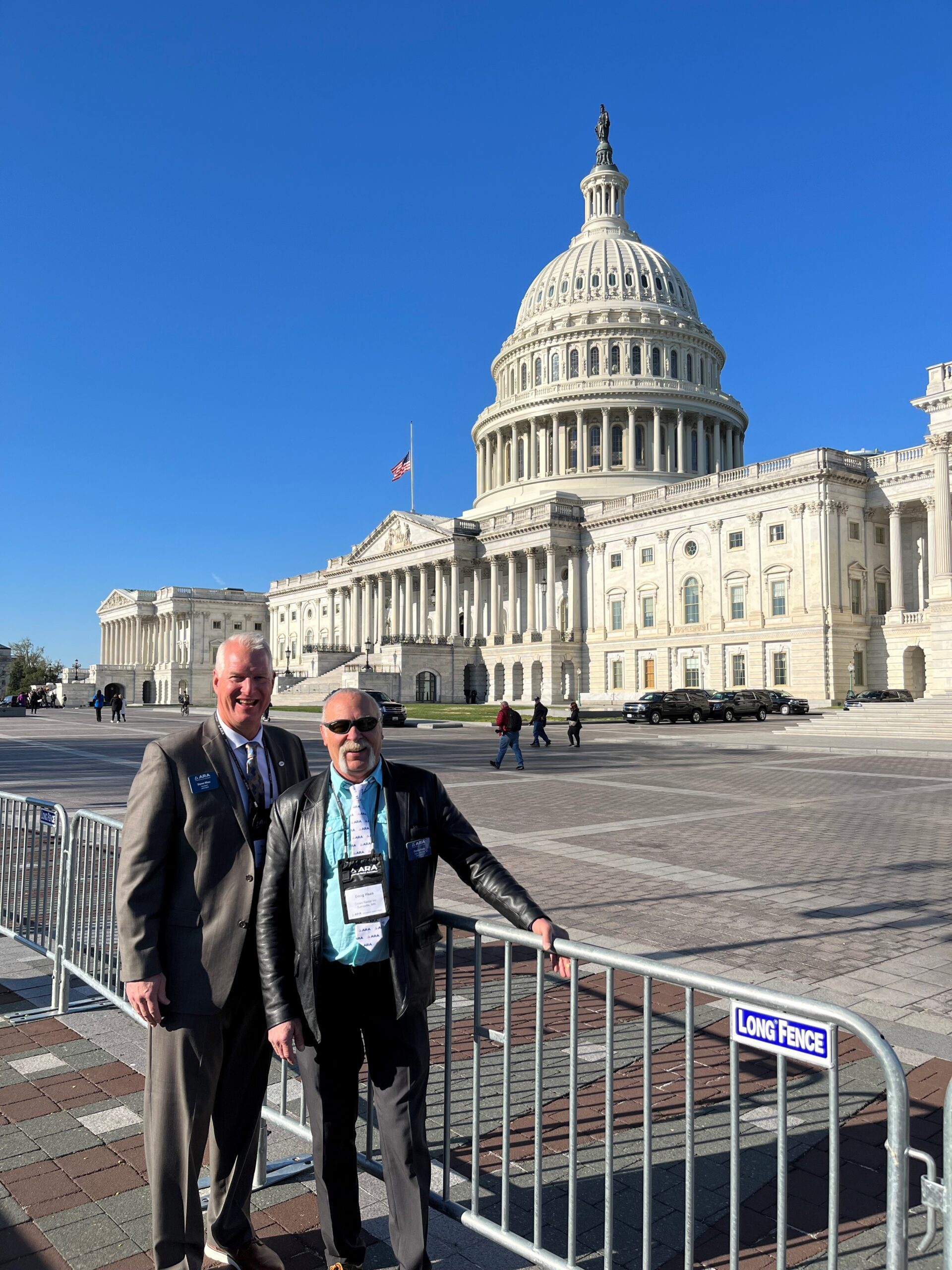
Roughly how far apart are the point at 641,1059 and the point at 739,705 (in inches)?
1963

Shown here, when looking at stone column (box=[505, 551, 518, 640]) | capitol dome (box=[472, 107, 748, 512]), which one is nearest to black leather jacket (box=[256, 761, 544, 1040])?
stone column (box=[505, 551, 518, 640])

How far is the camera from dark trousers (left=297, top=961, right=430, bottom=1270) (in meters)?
3.44

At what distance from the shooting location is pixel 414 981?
3480 millimetres

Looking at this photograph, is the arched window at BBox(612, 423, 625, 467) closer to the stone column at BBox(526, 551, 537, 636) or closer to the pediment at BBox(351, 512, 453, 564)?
the stone column at BBox(526, 551, 537, 636)

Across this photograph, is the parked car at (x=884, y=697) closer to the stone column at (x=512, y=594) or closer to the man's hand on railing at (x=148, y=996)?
the stone column at (x=512, y=594)

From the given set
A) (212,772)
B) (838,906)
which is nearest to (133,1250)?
(212,772)

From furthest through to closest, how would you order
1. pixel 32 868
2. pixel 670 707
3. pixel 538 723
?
1. pixel 670 707
2. pixel 538 723
3. pixel 32 868

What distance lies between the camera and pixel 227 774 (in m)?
3.76

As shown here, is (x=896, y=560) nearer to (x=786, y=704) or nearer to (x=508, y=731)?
(x=786, y=704)

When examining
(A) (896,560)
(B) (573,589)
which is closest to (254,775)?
(A) (896,560)

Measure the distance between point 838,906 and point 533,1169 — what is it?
6.26 meters

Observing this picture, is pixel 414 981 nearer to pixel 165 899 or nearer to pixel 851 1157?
pixel 165 899

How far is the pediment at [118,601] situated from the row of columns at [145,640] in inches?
76.1

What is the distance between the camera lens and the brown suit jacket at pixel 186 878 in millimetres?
3566
